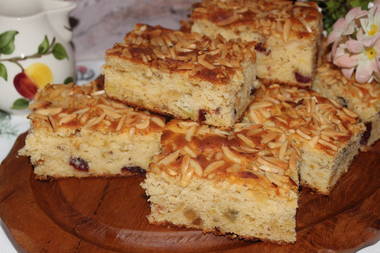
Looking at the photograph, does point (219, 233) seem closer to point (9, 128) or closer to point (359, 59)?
point (359, 59)

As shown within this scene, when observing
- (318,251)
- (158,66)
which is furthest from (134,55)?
(318,251)

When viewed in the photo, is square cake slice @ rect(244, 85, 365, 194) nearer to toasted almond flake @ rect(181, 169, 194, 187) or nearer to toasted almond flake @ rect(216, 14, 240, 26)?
toasted almond flake @ rect(216, 14, 240, 26)

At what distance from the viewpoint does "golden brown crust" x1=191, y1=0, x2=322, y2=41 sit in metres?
3.49

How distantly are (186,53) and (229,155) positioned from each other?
29.9 inches

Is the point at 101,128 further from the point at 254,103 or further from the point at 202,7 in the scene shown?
the point at 202,7

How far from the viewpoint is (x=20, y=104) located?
3836 mm

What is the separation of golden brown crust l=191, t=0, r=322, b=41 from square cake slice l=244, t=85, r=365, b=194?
0.44 m

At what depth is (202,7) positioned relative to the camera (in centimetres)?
374

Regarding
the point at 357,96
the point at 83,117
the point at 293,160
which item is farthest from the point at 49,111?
the point at 357,96

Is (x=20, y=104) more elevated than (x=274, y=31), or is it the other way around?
(x=274, y=31)

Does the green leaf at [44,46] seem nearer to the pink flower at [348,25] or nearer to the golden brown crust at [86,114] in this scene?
the golden brown crust at [86,114]

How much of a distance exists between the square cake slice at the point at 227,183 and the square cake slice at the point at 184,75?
0.21 m

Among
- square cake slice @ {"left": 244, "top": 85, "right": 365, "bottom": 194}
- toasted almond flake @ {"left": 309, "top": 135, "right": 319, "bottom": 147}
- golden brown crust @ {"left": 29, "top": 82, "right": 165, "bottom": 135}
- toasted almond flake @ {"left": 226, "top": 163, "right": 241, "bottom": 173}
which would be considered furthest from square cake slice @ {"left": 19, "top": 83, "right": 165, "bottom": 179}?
toasted almond flake @ {"left": 309, "top": 135, "right": 319, "bottom": 147}

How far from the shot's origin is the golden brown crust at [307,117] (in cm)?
306
